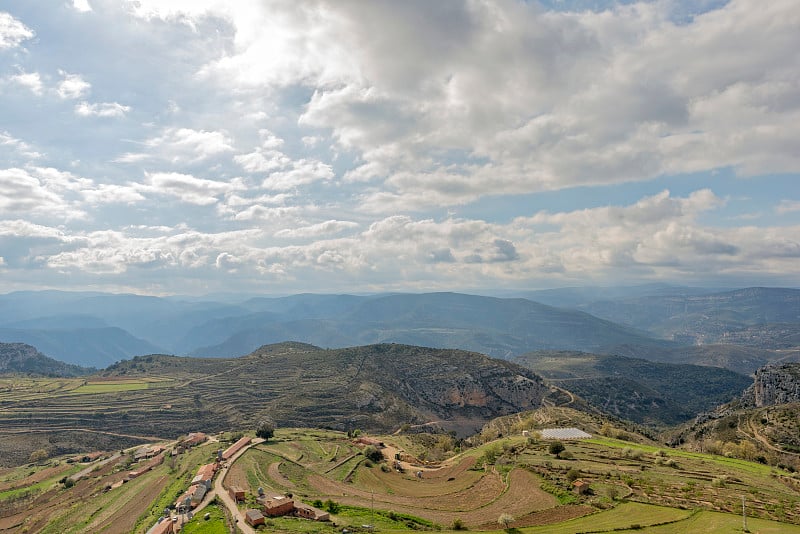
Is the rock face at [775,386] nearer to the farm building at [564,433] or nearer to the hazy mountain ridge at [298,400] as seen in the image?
the hazy mountain ridge at [298,400]

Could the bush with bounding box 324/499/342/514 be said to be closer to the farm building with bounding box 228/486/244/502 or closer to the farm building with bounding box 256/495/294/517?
the farm building with bounding box 256/495/294/517

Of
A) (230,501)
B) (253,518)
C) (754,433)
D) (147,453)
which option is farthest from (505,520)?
(147,453)

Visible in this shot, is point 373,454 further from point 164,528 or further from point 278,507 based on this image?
point 164,528

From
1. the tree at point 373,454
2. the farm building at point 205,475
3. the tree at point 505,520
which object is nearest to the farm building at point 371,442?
the tree at point 373,454

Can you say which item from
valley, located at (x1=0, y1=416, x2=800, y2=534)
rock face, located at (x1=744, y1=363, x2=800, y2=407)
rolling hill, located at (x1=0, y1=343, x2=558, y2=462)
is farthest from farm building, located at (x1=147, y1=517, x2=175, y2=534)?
rock face, located at (x1=744, y1=363, x2=800, y2=407)

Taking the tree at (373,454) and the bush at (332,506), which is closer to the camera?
the bush at (332,506)
